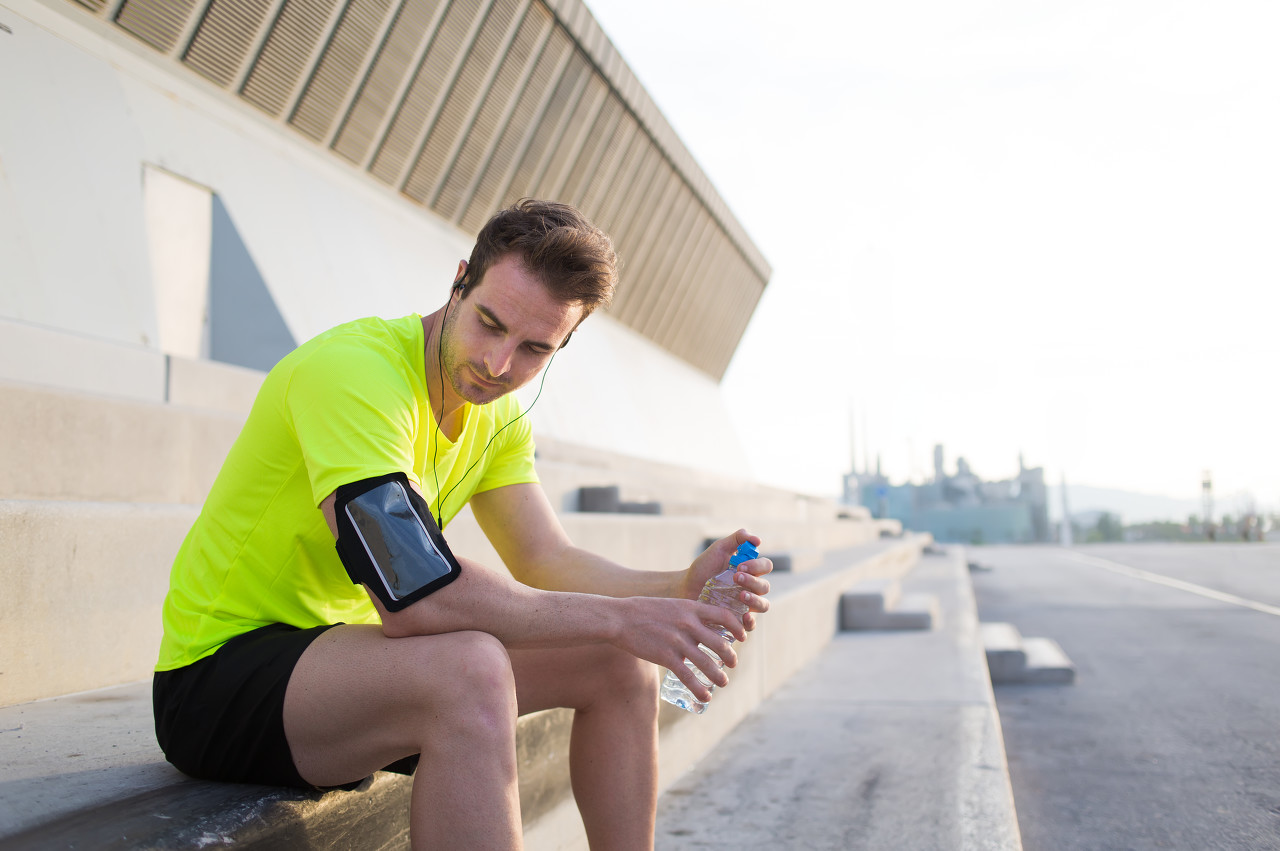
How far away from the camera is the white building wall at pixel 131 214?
5.81 meters

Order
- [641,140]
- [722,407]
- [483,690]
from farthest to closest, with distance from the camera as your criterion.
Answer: [722,407] → [641,140] → [483,690]

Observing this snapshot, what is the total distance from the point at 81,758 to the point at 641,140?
59.4 ft

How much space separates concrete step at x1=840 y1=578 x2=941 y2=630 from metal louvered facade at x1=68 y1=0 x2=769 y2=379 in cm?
808

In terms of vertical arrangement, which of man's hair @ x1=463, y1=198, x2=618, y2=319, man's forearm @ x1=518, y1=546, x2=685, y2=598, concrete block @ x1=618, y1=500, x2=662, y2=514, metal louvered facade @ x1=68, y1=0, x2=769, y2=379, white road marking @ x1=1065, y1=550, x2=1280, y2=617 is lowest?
man's forearm @ x1=518, y1=546, x2=685, y2=598

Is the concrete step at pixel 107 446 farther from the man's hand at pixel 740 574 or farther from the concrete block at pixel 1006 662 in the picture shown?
the concrete block at pixel 1006 662

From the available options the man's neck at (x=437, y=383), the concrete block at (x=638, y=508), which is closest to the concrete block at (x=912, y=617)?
the concrete block at (x=638, y=508)

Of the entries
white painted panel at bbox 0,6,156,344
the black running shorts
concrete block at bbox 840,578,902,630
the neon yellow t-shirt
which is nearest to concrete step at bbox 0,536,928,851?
the black running shorts

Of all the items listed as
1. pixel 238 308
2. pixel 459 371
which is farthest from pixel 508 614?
pixel 238 308

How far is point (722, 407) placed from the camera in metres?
27.8

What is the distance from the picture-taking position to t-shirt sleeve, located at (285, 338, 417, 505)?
1561mm

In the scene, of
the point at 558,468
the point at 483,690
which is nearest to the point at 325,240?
the point at 558,468

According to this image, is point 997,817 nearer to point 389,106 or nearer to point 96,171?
point 96,171

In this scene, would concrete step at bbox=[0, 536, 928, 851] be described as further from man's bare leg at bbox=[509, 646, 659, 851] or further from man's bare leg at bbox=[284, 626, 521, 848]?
man's bare leg at bbox=[509, 646, 659, 851]

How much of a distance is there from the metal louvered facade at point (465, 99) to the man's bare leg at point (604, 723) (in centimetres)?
834
